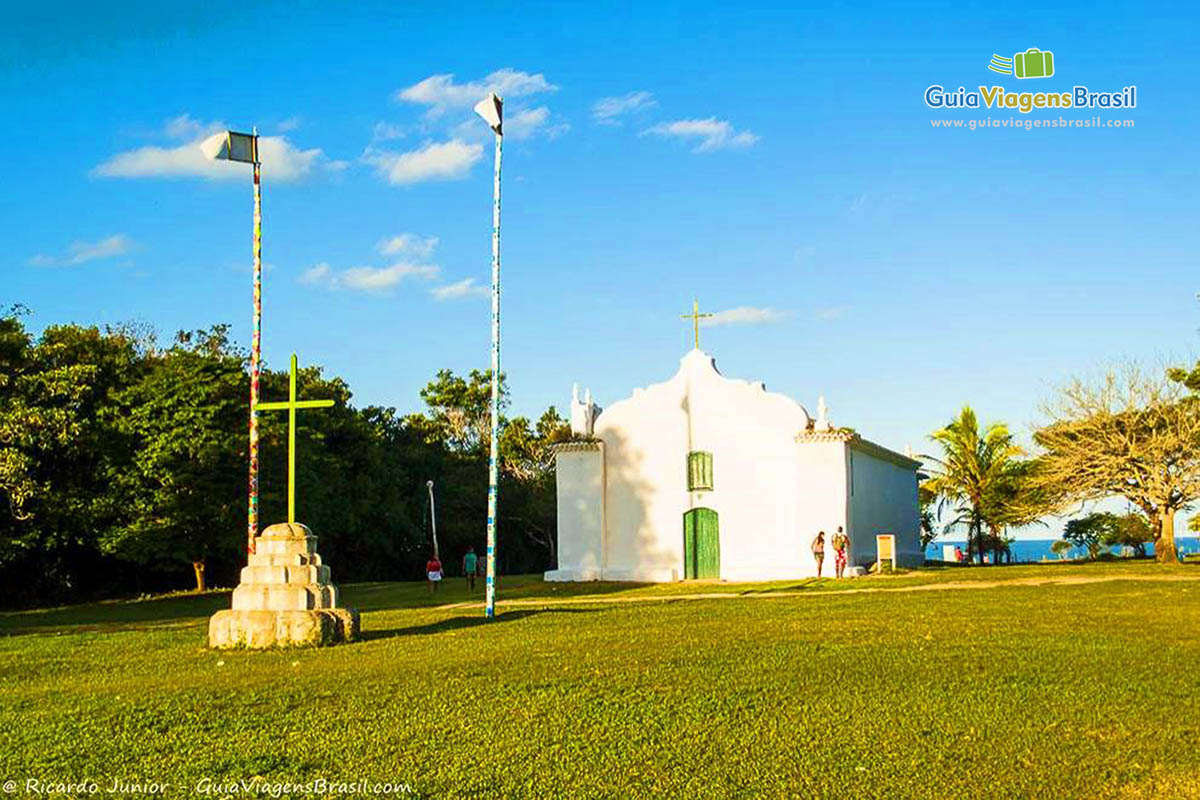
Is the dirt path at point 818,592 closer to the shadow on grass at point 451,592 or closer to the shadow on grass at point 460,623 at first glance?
the shadow on grass at point 451,592

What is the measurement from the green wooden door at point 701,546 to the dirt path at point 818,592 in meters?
7.31

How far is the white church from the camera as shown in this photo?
34.0 metres

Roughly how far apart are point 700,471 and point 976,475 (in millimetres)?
18080

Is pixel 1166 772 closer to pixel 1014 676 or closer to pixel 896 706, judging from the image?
pixel 896 706

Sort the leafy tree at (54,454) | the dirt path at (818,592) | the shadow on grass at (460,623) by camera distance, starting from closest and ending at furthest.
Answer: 1. the shadow on grass at (460,623)
2. the dirt path at (818,592)
3. the leafy tree at (54,454)

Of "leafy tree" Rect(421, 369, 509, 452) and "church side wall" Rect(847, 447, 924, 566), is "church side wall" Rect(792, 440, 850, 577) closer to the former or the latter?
"church side wall" Rect(847, 447, 924, 566)

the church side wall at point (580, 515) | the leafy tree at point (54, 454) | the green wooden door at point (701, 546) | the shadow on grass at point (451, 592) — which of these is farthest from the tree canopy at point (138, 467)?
the green wooden door at point (701, 546)

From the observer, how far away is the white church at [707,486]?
34.0 m

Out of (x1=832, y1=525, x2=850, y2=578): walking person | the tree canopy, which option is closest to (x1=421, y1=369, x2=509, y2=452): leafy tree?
the tree canopy

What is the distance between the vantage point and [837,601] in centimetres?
2144

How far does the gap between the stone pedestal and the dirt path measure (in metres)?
8.12

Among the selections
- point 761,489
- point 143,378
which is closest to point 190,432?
point 143,378

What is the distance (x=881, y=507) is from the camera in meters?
38.6

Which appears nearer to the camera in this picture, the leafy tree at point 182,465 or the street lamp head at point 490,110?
the street lamp head at point 490,110
